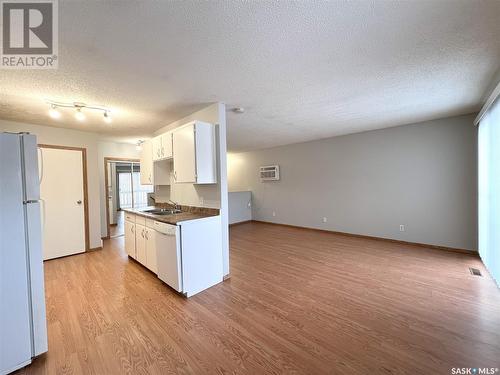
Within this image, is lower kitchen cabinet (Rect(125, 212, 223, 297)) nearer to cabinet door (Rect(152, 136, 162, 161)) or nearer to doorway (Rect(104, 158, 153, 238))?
cabinet door (Rect(152, 136, 162, 161))

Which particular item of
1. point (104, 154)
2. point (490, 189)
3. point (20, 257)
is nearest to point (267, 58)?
point (20, 257)

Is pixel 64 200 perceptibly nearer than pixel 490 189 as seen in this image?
No

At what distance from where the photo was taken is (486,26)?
1.52 metres

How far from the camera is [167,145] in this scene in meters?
3.22

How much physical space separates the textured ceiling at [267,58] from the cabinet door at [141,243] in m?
1.79

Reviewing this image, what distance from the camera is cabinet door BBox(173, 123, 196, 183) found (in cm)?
270

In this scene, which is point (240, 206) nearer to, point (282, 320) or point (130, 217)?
point (130, 217)

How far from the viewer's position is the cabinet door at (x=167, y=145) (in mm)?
3154

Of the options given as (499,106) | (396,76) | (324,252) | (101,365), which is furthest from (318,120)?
(101,365)

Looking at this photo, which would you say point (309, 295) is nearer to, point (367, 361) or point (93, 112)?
point (367, 361)

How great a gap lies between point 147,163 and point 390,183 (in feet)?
16.2

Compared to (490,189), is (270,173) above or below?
above

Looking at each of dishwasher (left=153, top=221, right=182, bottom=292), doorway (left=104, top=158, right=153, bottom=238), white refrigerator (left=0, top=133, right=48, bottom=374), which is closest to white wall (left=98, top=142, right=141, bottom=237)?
doorway (left=104, top=158, right=153, bottom=238)

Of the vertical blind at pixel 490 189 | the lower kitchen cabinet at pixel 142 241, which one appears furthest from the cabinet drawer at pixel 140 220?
the vertical blind at pixel 490 189
